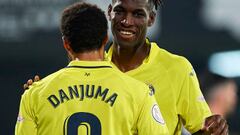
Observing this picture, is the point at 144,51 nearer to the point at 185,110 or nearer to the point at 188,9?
the point at 185,110

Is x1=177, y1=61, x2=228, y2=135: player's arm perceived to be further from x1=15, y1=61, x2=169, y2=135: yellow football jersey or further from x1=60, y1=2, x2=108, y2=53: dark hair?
x1=60, y1=2, x2=108, y2=53: dark hair

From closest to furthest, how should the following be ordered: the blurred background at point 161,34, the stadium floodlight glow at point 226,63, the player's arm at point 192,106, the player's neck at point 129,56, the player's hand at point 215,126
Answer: the player's hand at point 215,126 < the player's arm at point 192,106 < the player's neck at point 129,56 < the stadium floodlight glow at point 226,63 < the blurred background at point 161,34

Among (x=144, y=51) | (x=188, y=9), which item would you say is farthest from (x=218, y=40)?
(x=144, y=51)

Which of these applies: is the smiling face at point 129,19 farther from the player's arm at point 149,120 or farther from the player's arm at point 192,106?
the player's arm at point 149,120

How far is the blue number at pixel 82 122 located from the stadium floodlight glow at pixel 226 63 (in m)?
6.46

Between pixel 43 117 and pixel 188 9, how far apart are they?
7170 millimetres

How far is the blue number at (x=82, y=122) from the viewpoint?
464 cm

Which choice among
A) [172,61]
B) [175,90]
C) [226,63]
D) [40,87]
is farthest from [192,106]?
[226,63]

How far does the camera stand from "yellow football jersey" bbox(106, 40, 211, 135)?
5.35 m

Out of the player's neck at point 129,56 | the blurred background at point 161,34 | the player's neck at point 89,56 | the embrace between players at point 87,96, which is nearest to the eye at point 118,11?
the player's neck at point 129,56

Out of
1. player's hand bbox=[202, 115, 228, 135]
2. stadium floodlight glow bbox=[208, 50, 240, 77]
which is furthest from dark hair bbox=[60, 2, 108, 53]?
stadium floodlight glow bbox=[208, 50, 240, 77]

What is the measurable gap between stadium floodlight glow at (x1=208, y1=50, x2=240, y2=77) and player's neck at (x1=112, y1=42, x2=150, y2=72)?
5465 mm

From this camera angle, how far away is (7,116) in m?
12.3

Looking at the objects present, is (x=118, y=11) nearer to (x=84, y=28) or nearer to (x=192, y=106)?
(x=192, y=106)
